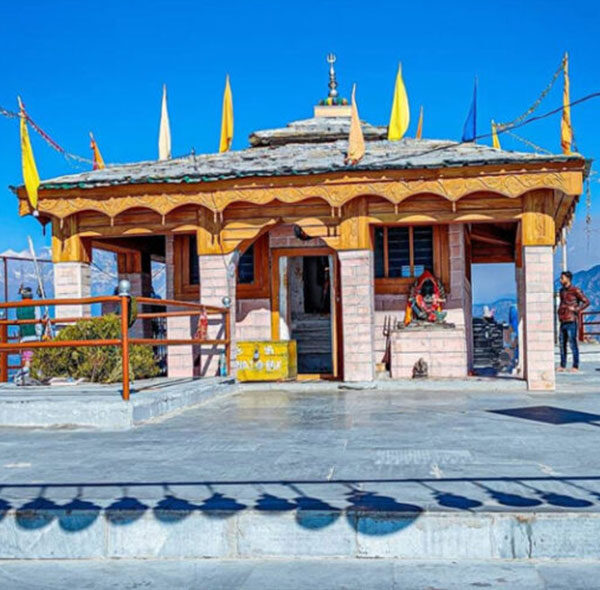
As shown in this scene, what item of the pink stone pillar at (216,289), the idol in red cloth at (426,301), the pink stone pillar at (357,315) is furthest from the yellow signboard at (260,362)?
the idol in red cloth at (426,301)

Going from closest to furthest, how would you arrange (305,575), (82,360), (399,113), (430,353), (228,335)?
1. (305,575)
2. (82,360)
3. (228,335)
4. (430,353)
5. (399,113)

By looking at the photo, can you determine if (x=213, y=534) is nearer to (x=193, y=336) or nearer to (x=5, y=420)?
(x=5, y=420)

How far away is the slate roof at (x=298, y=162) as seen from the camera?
13.0 metres

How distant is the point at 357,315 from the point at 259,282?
305cm

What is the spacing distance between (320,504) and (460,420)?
4.28 metres

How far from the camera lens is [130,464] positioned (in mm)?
6203

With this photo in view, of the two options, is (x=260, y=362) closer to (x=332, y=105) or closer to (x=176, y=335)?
(x=176, y=335)

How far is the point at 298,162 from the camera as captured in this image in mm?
14227

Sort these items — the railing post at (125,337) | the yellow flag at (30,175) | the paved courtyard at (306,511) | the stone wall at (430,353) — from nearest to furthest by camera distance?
the paved courtyard at (306,511) < the railing post at (125,337) < the yellow flag at (30,175) < the stone wall at (430,353)

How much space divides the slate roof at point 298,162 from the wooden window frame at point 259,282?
6.15 feet

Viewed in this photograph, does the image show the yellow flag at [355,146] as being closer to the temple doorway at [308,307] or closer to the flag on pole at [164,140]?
the temple doorway at [308,307]

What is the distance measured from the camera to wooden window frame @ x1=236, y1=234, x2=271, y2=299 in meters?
16.0

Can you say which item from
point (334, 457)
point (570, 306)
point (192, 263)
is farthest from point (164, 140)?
point (334, 457)

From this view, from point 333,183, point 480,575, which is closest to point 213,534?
point 480,575
